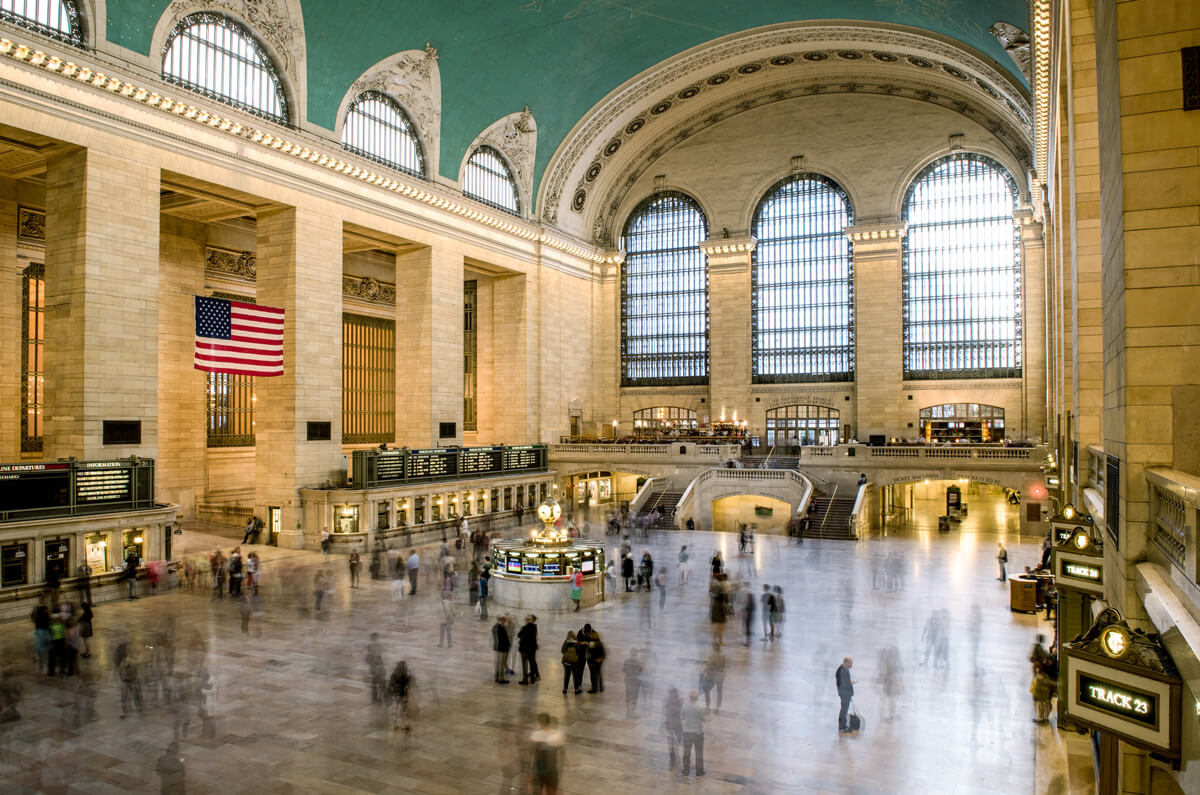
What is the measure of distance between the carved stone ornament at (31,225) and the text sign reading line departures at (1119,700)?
28221 millimetres

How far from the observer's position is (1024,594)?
1605cm

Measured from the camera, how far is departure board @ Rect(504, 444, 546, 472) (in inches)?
1304

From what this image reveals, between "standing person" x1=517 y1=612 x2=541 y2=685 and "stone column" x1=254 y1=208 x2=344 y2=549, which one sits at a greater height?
"stone column" x1=254 y1=208 x2=344 y2=549

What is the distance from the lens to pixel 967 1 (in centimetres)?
2516

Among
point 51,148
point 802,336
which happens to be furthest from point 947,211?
point 51,148

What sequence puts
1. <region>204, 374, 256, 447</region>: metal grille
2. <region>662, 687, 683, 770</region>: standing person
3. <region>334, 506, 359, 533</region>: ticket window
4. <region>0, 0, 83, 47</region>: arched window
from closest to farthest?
<region>662, 687, 683, 770</region>: standing person
<region>0, 0, 83, 47</region>: arched window
<region>334, 506, 359, 533</region>: ticket window
<region>204, 374, 256, 447</region>: metal grille

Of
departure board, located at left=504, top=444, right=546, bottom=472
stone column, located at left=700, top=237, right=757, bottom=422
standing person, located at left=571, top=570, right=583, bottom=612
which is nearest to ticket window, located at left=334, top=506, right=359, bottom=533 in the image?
departure board, located at left=504, top=444, right=546, bottom=472

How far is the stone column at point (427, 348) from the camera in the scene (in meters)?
31.4

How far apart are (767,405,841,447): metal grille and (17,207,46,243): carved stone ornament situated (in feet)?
106

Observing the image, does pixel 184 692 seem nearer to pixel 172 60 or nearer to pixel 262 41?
pixel 172 60

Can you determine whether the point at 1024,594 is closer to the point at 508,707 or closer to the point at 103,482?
the point at 508,707

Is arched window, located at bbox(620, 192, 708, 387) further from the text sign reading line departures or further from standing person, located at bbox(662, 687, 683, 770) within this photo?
the text sign reading line departures

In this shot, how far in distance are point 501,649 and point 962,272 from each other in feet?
113

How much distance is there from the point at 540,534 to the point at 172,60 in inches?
668
